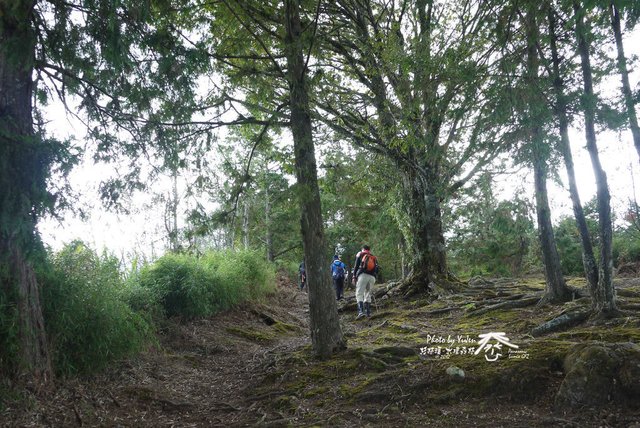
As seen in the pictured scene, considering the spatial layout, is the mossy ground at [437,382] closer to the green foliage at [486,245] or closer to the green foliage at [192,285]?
the green foliage at [192,285]

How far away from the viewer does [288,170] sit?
825 cm

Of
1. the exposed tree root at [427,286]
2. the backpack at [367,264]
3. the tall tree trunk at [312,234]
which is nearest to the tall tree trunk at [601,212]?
the tall tree trunk at [312,234]

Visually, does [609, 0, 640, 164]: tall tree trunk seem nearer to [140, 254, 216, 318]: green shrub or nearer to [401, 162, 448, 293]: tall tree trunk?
[401, 162, 448, 293]: tall tree trunk

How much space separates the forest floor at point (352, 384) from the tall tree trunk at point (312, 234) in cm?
32

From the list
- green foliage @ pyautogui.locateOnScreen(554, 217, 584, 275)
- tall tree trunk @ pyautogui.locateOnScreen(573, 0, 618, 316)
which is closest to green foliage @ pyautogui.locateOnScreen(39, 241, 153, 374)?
tall tree trunk @ pyautogui.locateOnScreen(573, 0, 618, 316)

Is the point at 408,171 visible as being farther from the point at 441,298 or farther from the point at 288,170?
the point at 288,170

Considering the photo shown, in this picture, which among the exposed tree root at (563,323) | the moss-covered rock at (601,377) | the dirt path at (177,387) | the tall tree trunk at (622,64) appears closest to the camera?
the moss-covered rock at (601,377)

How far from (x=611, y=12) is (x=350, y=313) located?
8.99m

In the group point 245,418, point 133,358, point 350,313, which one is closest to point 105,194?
point 133,358

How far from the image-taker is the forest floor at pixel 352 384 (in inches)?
157

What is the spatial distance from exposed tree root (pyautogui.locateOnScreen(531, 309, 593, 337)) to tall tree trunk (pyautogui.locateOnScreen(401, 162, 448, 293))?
5405 millimetres

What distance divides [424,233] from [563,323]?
616 centimetres

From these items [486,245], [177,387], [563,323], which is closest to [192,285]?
[177,387]

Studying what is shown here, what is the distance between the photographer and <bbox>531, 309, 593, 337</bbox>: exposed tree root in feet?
20.3
